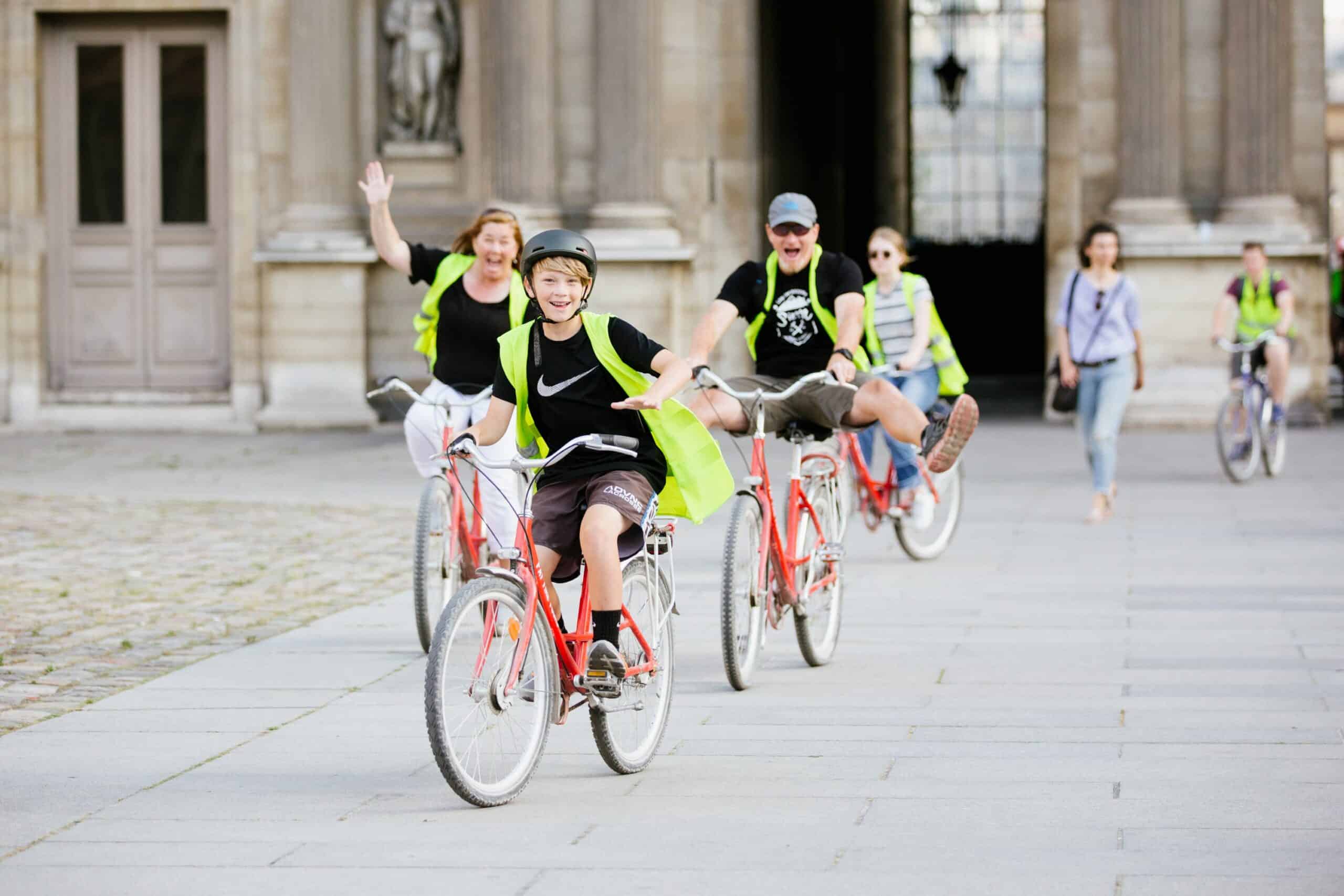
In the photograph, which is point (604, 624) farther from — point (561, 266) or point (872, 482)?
point (872, 482)

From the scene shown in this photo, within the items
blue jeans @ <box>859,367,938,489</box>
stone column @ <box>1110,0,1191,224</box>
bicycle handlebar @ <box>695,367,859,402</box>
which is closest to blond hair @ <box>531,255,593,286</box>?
bicycle handlebar @ <box>695,367,859,402</box>

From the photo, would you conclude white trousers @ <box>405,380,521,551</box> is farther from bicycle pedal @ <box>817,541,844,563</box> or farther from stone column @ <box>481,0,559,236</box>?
stone column @ <box>481,0,559,236</box>

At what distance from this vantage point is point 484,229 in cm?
867

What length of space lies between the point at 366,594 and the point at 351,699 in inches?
109

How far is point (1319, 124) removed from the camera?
20094 mm

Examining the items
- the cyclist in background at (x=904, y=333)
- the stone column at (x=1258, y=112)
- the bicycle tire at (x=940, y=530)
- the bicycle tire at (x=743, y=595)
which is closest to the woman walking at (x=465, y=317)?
the bicycle tire at (x=743, y=595)

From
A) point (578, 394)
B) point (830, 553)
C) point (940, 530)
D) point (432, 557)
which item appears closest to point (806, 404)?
point (830, 553)

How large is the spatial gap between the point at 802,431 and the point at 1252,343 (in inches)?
324

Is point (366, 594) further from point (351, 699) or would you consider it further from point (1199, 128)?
point (1199, 128)

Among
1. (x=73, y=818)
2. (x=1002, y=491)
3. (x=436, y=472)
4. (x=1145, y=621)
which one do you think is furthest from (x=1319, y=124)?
(x=73, y=818)

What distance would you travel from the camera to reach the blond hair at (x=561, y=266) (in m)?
6.04

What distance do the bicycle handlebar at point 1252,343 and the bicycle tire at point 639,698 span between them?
9.74 m

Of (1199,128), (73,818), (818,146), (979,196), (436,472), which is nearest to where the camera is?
(73,818)

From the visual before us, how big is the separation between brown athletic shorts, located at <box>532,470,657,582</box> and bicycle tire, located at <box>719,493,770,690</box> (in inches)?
41.6
